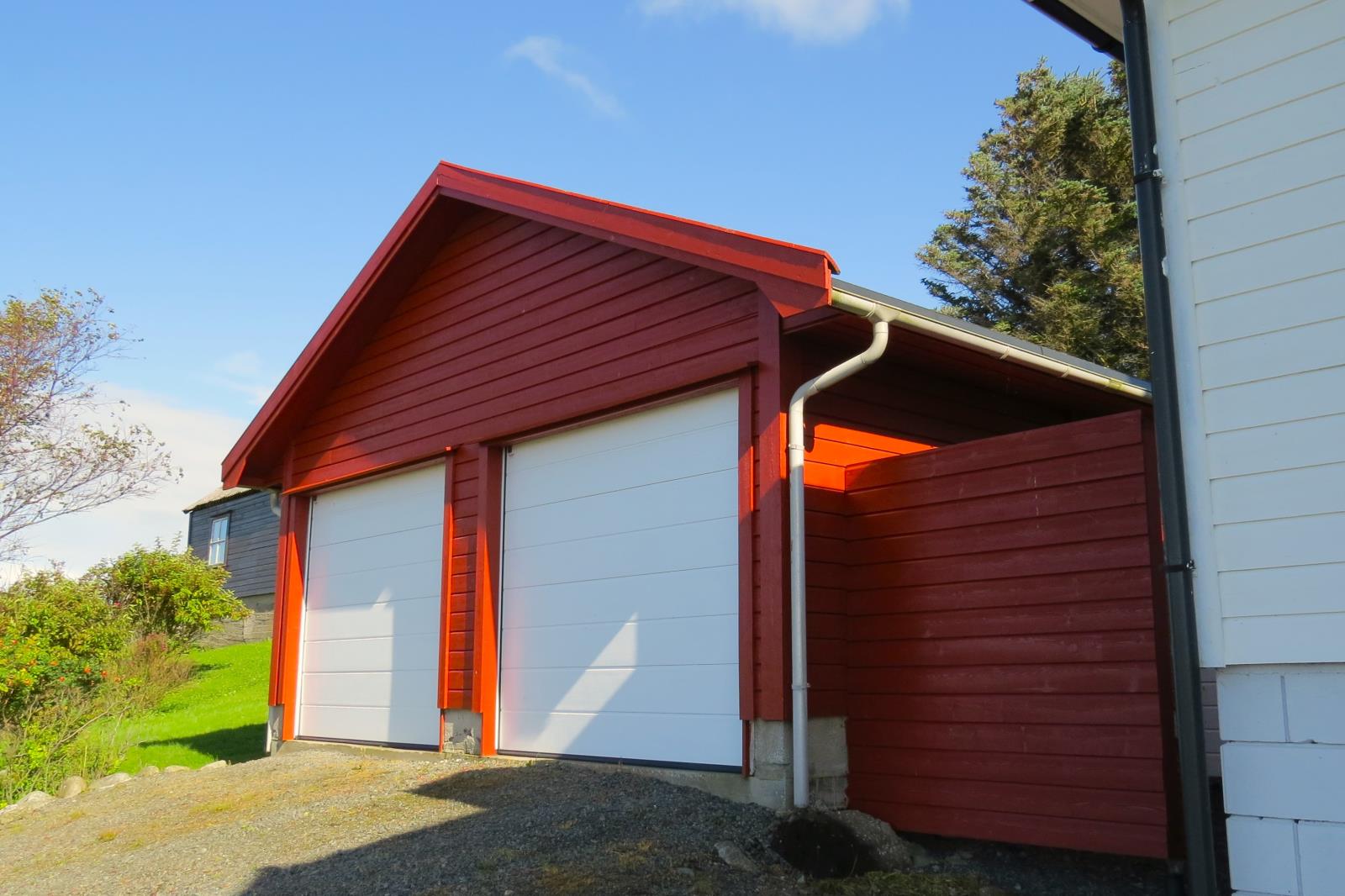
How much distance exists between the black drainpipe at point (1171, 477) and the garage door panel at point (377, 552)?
6621 millimetres

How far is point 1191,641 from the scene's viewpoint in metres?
3.86

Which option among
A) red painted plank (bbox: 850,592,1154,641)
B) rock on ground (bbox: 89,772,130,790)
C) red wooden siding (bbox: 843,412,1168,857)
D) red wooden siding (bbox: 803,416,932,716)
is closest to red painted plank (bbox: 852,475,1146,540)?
red wooden siding (bbox: 843,412,1168,857)

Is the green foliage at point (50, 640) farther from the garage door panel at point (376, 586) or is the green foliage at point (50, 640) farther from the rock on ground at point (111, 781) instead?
the garage door panel at point (376, 586)

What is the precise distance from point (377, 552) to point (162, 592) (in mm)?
10302

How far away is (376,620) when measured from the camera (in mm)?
10203

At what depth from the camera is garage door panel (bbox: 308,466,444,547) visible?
9797mm

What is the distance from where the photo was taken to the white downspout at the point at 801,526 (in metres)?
5.97

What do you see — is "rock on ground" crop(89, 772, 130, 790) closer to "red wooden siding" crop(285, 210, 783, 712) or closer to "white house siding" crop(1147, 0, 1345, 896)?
"red wooden siding" crop(285, 210, 783, 712)

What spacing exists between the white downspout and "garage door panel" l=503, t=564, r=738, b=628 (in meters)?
0.62

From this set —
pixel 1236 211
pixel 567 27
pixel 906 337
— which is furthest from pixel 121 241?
pixel 1236 211

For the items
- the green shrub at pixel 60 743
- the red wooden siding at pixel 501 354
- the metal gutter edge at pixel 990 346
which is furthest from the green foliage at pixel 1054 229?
the green shrub at pixel 60 743

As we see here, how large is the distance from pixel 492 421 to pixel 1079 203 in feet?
59.3

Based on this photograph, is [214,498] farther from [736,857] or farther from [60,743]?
[736,857]

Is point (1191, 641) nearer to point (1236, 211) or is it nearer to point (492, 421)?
point (1236, 211)
